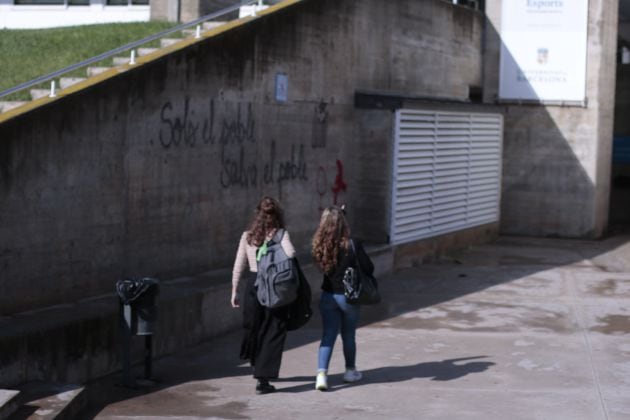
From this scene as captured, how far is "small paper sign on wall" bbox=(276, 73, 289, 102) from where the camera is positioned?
15617 mm

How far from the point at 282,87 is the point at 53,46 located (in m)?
4.06

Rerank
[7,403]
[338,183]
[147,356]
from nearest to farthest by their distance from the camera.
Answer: [7,403] → [147,356] → [338,183]

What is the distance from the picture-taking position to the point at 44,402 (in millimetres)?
9031

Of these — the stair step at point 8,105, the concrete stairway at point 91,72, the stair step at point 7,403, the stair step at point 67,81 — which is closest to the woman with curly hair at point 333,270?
the stair step at point 7,403

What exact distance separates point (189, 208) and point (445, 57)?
1006 cm

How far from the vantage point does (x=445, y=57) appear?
73.3ft

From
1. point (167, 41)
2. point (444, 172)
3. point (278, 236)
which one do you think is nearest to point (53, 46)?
point (167, 41)

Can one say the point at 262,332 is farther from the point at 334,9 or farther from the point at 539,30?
the point at 539,30

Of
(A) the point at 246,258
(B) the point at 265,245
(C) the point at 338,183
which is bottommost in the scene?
(A) the point at 246,258

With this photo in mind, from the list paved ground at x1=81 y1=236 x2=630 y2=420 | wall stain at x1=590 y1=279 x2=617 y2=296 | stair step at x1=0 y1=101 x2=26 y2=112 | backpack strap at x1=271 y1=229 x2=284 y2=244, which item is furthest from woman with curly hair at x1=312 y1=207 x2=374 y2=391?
wall stain at x1=590 y1=279 x2=617 y2=296

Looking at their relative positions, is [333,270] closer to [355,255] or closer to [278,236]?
[355,255]

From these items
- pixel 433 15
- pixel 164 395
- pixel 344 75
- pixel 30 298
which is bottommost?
pixel 164 395

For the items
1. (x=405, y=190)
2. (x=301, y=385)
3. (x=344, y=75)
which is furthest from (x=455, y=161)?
(x=301, y=385)

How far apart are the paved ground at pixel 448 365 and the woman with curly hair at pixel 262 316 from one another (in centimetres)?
27
